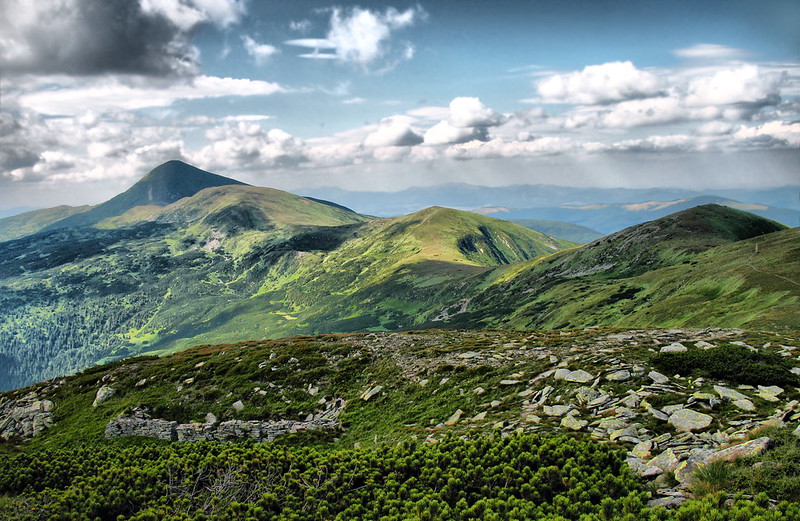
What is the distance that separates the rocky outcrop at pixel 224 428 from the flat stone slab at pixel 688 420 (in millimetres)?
23631

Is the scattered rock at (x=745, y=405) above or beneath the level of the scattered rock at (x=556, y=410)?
above

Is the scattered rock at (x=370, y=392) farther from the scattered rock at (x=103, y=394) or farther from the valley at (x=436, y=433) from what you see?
the scattered rock at (x=103, y=394)

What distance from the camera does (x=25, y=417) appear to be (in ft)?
155

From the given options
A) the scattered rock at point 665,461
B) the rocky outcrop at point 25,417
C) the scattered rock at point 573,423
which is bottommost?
the rocky outcrop at point 25,417

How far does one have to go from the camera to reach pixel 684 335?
1502 inches

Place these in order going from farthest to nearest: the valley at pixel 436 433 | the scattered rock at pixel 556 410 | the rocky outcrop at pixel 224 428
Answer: the rocky outcrop at pixel 224 428 < the scattered rock at pixel 556 410 < the valley at pixel 436 433

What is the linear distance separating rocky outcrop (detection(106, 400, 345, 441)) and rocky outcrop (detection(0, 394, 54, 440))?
12.1 m

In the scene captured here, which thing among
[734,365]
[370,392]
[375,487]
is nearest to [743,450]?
[734,365]

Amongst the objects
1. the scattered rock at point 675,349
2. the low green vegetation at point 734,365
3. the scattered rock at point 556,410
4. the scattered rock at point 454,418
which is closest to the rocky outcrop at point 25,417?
the scattered rock at point 454,418

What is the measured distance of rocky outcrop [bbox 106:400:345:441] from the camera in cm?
3434

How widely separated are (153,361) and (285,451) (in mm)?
52497

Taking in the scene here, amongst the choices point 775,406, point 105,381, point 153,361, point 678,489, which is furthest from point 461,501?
point 153,361

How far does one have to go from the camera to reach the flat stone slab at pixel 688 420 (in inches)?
752

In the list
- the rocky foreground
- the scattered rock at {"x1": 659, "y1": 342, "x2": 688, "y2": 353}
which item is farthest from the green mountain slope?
the rocky foreground
